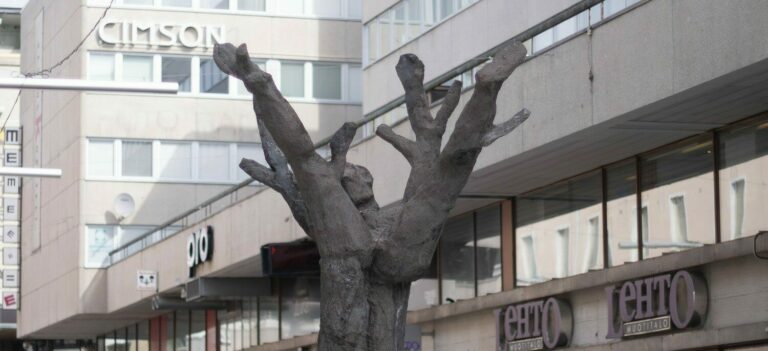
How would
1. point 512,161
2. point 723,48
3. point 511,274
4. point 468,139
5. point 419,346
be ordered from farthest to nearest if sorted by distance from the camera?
1. point 419,346
2. point 511,274
3. point 512,161
4. point 723,48
5. point 468,139

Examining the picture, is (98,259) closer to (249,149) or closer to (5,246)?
(249,149)

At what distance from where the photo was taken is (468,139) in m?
12.6

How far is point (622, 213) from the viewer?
990 inches

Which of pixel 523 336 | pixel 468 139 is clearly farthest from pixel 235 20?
pixel 468 139

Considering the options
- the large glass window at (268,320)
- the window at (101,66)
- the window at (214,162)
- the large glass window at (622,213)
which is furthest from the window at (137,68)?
the large glass window at (622,213)

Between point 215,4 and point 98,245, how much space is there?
7346 millimetres

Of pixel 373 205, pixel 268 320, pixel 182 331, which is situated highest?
pixel 182 331

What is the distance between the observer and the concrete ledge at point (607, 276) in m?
21.2

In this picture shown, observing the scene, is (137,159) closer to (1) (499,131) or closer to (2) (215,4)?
(2) (215,4)

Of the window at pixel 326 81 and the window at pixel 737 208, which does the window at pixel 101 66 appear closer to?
the window at pixel 326 81

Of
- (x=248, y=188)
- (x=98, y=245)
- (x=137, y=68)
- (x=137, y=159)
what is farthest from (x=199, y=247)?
(x=137, y=68)

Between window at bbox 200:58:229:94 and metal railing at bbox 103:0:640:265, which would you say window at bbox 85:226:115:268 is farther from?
window at bbox 200:58:229:94

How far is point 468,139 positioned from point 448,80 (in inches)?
603

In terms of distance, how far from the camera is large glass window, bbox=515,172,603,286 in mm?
26078
